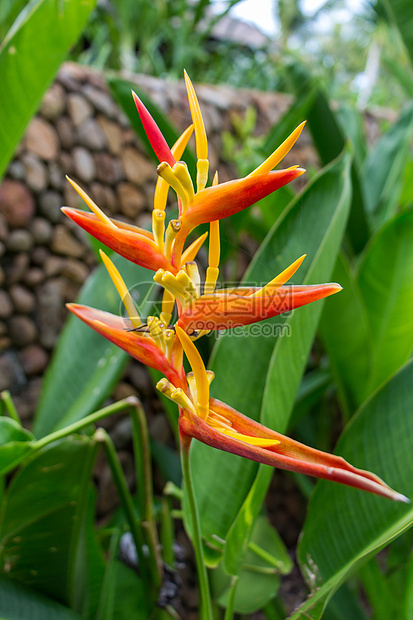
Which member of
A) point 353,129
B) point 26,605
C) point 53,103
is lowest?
point 26,605

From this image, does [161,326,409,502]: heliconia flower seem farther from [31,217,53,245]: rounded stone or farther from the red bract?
[31,217,53,245]: rounded stone

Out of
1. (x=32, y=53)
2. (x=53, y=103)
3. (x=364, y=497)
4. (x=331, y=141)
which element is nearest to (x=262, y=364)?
(x=364, y=497)

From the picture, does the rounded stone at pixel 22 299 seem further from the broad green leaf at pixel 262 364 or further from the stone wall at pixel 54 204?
the broad green leaf at pixel 262 364

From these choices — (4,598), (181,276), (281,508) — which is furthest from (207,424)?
(281,508)

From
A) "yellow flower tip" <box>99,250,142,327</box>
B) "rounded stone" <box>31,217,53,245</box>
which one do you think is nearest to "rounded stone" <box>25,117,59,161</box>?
"rounded stone" <box>31,217,53,245</box>

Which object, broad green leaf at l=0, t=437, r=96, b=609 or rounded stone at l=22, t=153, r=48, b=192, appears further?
rounded stone at l=22, t=153, r=48, b=192

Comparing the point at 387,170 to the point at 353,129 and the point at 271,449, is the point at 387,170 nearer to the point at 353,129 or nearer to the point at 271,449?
the point at 353,129

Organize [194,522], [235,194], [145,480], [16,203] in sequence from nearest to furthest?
[235,194] → [194,522] → [145,480] → [16,203]
